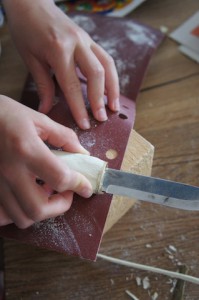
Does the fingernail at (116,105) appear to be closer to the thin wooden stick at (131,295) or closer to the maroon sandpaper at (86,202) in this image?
the maroon sandpaper at (86,202)

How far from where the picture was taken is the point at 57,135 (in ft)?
1.65

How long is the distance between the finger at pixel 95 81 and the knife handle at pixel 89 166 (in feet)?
0.33

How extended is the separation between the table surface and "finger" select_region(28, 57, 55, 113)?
0.43 ft

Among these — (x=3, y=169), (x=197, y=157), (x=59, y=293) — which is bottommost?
(x=59, y=293)

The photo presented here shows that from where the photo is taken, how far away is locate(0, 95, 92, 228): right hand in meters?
0.45

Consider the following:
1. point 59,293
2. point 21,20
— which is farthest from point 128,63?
point 59,293

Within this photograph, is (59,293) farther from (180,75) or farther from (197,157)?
(180,75)

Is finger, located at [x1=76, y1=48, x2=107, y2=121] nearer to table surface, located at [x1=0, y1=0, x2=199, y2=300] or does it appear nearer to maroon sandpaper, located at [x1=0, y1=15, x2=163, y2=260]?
maroon sandpaper, located at [x1=0, y1=15, x2=163, y2=260]

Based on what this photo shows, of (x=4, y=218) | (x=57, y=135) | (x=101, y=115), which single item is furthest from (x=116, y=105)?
(x=4, y=218)

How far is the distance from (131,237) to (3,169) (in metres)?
0.26

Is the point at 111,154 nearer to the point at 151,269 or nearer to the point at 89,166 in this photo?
the point at 89,166

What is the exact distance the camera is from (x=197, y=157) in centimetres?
68

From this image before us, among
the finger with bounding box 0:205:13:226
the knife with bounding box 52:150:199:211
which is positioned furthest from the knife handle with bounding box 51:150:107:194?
the finger with bounding box 0:205:13:226

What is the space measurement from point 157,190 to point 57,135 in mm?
151
